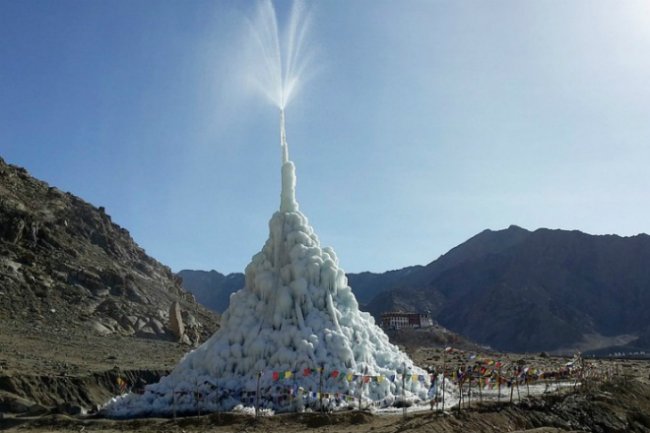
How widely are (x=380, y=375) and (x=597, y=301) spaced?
14618 cm

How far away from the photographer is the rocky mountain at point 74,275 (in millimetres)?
74438

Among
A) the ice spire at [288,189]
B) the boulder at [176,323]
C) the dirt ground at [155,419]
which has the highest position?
the ice spire at [288,189]

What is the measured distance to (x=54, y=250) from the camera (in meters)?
87.3

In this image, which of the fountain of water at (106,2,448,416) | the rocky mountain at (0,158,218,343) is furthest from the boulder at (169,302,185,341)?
the fountain of water at (106,2,448,416)

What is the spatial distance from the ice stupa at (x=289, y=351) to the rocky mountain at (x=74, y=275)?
101 feet

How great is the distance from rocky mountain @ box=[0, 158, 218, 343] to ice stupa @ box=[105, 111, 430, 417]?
101 feet

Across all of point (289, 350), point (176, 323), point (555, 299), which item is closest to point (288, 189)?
point (289, 350)

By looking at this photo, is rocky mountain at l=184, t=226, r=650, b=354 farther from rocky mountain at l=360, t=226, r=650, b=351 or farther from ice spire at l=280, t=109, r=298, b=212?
ice spire at l=280, t=109, r=298, b=212

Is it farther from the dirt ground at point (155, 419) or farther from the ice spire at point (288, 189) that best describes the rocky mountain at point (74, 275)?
the ice spire at point (288, 189)

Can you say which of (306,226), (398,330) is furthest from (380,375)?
(398,330)

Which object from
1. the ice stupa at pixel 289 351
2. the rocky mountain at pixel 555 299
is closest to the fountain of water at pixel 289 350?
the ice stupa at pixel 289 351

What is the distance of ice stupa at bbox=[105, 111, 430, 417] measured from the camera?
40156 mm

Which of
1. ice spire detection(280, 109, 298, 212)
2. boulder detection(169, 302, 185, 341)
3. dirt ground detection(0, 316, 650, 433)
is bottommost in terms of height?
dirt ground detection(0, 316, 650, 433)

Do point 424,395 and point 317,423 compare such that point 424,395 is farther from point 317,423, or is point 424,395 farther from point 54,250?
point 54,250
